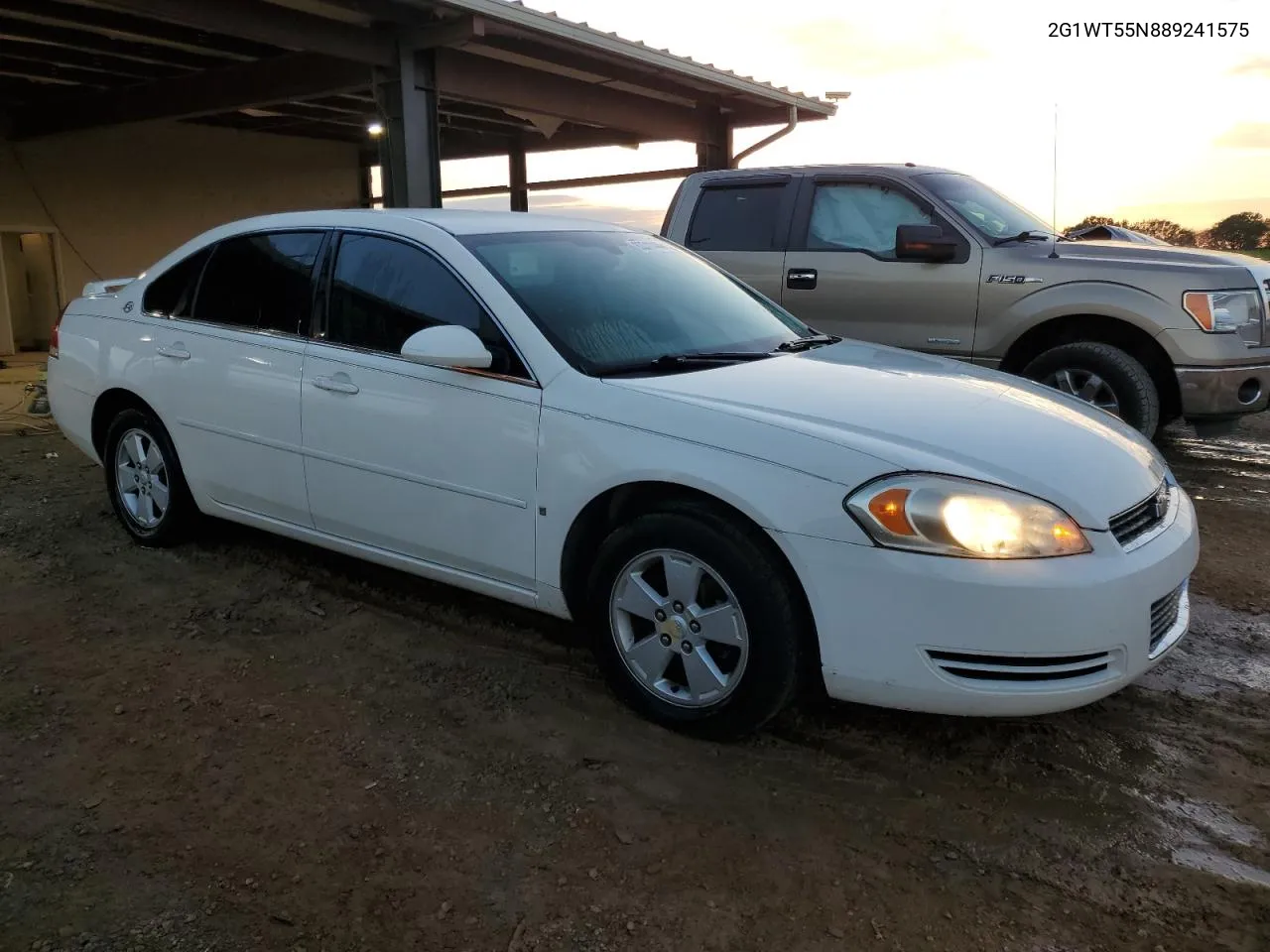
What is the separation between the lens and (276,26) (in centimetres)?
816

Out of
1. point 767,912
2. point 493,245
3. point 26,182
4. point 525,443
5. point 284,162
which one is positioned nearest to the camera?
point 767,912

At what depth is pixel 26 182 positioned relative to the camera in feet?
43.9

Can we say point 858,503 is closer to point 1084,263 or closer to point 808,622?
point 808,622

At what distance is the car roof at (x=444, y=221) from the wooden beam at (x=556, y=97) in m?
5.69

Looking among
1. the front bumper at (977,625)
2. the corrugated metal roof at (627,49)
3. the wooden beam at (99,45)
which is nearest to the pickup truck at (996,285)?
the corrugated metal roof at (627,49)

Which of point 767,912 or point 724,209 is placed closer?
point 767,912

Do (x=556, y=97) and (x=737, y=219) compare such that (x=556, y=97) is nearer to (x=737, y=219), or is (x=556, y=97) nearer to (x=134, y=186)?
(x=737, y=219)

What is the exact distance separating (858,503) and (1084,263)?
4.39 metres

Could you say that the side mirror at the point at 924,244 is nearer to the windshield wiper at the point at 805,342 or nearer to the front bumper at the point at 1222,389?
the front bumper at the point at 1222,389

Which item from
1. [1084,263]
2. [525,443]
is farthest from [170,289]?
[1084,263]

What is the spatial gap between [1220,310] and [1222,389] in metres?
0.47

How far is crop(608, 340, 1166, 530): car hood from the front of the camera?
2816mm

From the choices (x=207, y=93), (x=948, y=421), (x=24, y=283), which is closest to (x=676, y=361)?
(x=948, y=421)

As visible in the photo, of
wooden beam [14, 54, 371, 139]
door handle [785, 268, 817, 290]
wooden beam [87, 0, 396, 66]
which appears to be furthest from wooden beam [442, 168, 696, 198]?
door handle [785, 268, 817, 290]
